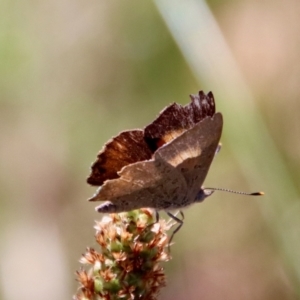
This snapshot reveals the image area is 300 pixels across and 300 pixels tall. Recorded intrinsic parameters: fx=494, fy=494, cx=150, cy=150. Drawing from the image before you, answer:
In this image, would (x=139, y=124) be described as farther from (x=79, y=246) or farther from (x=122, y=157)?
(x=122, y=157)

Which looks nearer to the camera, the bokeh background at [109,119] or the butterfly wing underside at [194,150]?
the butterfly wing underside at [194,150]

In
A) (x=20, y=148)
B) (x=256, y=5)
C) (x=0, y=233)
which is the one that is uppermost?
(x=256, y=5)

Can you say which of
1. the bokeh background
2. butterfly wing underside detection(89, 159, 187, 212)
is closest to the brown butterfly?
butterfly wing underside detection(89, 159, 187, 212)

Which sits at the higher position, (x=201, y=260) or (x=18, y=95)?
(x=18, y=95)

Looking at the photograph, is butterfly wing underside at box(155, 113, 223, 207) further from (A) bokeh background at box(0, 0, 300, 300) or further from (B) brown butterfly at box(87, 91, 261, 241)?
(A) bokeh background at box(0, 0, 300, 300)

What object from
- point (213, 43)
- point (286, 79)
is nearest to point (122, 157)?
point (213, 43)

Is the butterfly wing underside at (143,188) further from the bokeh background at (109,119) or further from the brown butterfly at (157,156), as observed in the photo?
the bokeh background at (109,119)

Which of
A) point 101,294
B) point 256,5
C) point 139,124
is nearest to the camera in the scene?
point 101,294

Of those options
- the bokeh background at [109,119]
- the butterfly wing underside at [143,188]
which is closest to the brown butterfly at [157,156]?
the butterfly wing underside at [143,188]

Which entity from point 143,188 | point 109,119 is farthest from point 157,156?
point 109,119
